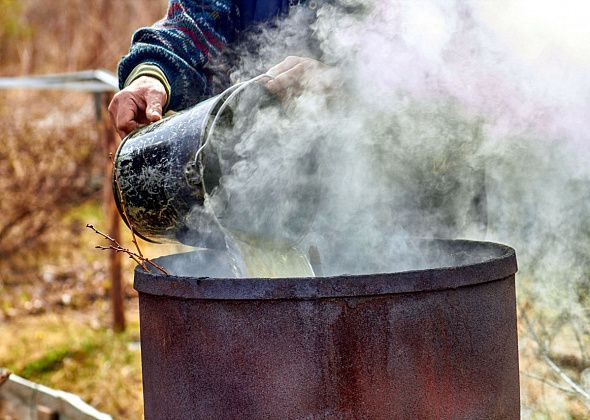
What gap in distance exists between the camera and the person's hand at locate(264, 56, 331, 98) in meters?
2.06

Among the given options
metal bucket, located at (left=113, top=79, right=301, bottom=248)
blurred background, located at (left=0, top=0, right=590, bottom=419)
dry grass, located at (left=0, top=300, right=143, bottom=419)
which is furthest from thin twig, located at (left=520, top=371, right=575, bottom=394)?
dry grass, located at (left=0, top=300, right=143, bottom=419)

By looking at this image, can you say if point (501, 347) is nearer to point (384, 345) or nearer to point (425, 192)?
point (384, 345)

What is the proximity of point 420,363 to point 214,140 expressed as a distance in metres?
0.76

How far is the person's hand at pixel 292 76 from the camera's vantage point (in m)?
2.06

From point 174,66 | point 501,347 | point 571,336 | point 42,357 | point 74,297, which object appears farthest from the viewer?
point 74,297

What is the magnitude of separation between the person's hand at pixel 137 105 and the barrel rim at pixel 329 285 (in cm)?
64

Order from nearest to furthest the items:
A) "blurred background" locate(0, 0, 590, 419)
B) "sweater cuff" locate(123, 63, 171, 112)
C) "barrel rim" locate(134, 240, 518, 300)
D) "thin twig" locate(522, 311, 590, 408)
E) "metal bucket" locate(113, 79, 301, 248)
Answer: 1. "barrel rim" locate(134, 240, 518, 300)
2. "metal bucket" locate(113, 79, 301, 248)
3. "sweater cuff" locate(123, 63, 171, 112)
4. "thin twig" locate(522, 311, 590, 408)
5. "blurred background" locate(0, 0, 590, 419)

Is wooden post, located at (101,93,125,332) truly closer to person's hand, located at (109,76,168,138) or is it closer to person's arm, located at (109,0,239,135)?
person's arm, located at (109,0,239,135)

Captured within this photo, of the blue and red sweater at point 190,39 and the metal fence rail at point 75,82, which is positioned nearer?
the blue and red sweater at point 190,39

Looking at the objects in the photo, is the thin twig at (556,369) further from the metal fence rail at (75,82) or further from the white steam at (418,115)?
the metal fence rail at (75,82)

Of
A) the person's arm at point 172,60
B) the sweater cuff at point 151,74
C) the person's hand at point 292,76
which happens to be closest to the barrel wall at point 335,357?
the person's hand at point 292,76

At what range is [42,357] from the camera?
16.8ft

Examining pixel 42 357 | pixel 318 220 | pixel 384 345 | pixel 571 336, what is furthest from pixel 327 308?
pixel 42 357

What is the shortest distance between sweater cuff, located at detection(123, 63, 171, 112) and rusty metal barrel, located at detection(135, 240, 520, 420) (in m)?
0.90
